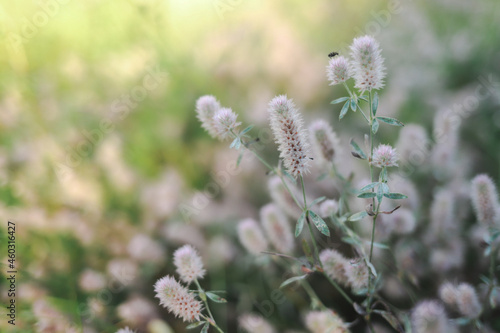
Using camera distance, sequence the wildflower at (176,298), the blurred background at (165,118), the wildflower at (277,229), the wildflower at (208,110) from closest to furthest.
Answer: the wildflower at (176,298) → the wildflower at (208,110) → the wildflower at (277,229) → the blurred background at (165,118)

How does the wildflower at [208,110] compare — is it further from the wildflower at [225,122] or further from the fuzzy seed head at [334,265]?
the fuzzy seed head at [334,265]

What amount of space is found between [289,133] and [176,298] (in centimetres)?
30

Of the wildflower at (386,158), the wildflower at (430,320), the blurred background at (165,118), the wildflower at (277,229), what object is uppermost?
the blurred background at (165,118)

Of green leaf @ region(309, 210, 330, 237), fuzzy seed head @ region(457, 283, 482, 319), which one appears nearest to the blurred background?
fuzzy seed head @ region(457, 283, 482, 319)

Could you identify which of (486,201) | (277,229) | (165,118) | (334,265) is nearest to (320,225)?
(334,265)

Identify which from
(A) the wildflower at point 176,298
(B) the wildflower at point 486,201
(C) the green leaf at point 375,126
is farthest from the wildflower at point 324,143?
(A) the wildflower at point 176,298

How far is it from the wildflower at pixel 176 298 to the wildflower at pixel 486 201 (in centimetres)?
55

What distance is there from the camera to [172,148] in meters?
1.63

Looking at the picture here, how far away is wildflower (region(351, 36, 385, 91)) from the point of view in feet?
2.18

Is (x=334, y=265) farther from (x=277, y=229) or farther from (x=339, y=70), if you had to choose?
(x=339, y=70)

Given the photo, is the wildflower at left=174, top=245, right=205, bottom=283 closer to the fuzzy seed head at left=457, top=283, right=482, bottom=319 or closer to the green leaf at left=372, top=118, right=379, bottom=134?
the green leaf at left=372, top=118, right=379, bottom=134

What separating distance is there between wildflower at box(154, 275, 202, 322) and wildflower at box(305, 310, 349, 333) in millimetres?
248

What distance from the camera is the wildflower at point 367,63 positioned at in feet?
2.18

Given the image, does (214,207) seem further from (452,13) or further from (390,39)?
(452,13)
